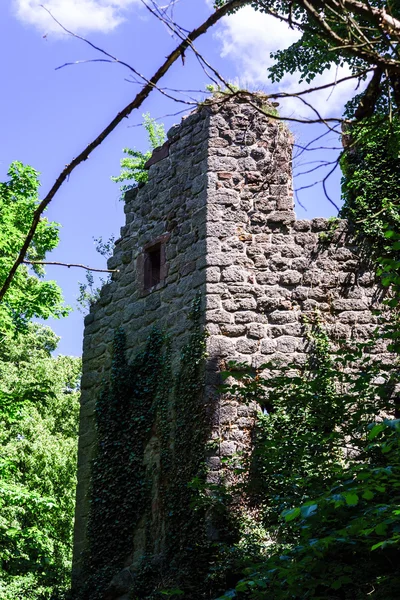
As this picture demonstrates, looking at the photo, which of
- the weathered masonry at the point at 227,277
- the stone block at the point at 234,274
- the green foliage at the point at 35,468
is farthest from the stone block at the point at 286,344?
the green foliage at the point at 35,468

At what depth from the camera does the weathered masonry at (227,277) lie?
328 inches

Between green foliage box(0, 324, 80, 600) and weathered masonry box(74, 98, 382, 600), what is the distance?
3143 millimetres

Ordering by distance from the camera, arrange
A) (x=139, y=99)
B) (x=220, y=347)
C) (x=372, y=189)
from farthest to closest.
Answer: (x=372, y=189), (x=220, y=347), (x=139, y=99)

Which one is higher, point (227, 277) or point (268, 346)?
point (227, 277)


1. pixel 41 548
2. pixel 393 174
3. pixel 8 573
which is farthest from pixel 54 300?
pixel 8 573

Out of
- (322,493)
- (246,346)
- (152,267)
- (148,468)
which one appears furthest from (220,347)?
(322,493)

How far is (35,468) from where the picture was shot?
18.7m

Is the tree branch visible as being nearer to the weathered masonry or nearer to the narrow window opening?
the weathered masonry

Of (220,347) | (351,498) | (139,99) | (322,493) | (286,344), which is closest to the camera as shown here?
(139,99)

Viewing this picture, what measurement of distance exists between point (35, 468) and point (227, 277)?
11.6 metres

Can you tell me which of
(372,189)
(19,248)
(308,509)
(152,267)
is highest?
(19,248)

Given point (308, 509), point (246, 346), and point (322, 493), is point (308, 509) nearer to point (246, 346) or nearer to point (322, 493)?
point (322, 493)

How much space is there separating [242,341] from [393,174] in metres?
2.56

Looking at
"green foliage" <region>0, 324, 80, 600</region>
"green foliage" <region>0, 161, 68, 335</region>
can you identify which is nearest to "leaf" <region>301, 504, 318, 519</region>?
"green foliage" <region>0, 324, 80, 600</region>
